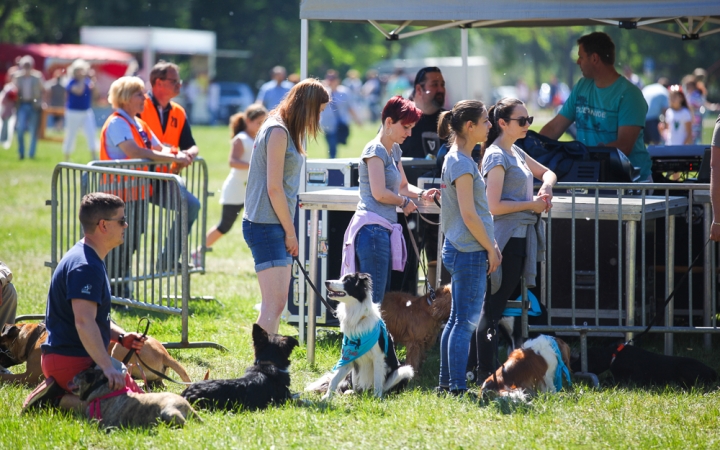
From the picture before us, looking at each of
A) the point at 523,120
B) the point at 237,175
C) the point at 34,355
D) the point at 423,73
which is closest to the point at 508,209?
the point at 523,120

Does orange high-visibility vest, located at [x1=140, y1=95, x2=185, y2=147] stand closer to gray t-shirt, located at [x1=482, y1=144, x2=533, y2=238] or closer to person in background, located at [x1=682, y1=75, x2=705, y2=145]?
gray t-shirt, located at [x1=482, y1=144, x2=533, y2=238]

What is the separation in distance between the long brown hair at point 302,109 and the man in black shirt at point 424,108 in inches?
94.0

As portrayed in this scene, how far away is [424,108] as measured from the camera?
7422 mm

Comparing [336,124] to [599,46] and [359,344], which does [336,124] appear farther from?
[359,344]

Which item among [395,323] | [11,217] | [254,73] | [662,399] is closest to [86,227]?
[395,323]

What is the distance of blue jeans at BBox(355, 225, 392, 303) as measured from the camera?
536 cm

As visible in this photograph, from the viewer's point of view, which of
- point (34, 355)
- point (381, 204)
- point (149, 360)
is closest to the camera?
point (149, 360)

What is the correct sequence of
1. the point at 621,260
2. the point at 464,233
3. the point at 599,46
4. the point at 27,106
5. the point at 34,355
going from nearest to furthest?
1. the point at 464,233
2. the point at 34,355
3. the point at 621,260
4. the point at 599,46
5. the point at 27,106

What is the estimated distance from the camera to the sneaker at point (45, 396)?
4.59 metres

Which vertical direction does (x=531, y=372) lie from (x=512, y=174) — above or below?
below

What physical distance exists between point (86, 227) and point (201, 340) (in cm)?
241

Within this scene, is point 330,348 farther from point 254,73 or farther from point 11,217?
point 254,73

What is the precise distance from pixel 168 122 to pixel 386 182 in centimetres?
348

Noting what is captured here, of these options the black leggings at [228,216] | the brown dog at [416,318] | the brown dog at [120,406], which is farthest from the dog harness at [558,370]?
the black leggings at [228,216]
